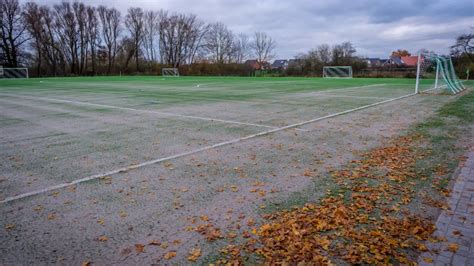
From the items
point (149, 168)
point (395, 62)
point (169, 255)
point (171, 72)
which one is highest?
point (395, 62)

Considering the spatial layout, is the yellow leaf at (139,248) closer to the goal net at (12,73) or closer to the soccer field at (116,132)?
the soccer field at (116,132)

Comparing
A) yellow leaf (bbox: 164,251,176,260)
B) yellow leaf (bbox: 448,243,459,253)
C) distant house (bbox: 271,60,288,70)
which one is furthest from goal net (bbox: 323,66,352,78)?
yellow leaf (bbox: 164,251,176,260)

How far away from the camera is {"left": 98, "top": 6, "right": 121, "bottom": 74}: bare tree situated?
67463mm

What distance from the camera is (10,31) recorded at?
5712 centimetres

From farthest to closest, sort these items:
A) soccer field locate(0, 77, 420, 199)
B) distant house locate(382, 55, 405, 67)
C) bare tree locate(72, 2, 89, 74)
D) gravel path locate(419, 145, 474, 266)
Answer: bare tree locate(72, 2, 89, 74) → distant house locate(382, 55, 405, 67) → soccer field locate(0, 77, 420, 199) → gravel path locate(419, 145, 474, 266)

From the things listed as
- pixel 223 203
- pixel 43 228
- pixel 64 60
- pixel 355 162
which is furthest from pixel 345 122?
pixel 64 60

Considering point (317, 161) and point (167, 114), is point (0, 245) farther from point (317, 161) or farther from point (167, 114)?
point (167, 114)

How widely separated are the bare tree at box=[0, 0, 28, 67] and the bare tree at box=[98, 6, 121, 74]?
14301 mm

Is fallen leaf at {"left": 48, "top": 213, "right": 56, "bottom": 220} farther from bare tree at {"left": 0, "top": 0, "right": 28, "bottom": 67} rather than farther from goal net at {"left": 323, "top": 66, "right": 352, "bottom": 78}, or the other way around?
bare tree at {"left": 0, "top": 0, "right": 28, "bottom": 67}

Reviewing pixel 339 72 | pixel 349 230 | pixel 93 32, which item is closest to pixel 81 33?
pixel 93 32

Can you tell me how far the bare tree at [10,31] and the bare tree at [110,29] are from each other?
14301 mm

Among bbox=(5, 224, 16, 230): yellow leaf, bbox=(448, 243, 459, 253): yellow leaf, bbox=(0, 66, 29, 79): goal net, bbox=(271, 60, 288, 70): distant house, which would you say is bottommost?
bbox=(5, 224, 16, 230): yellow leaf

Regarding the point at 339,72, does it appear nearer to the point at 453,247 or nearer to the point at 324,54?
the point at 324,54

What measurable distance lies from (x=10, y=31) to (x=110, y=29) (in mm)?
17496
